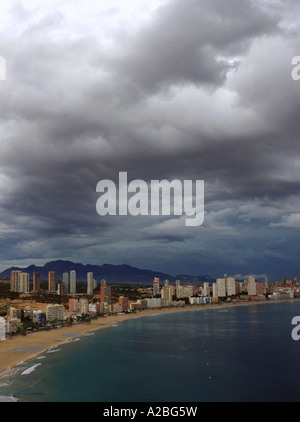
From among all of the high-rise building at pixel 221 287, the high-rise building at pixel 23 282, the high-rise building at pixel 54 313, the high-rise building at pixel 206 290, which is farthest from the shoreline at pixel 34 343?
the high-rise building at pixel 221 287

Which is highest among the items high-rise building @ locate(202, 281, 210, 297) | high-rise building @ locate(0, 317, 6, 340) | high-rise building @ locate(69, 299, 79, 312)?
high-rise building @ locate(0, 317, 6, 340)

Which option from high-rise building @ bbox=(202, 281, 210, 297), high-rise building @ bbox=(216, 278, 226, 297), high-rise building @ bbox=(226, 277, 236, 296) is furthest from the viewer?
high-rise building @ bbox=(226, 277, 236, 296)

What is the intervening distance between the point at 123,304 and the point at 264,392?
2208 inches

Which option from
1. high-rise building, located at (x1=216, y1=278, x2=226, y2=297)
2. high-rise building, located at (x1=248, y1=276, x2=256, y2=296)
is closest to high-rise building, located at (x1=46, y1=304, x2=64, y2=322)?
high-rise building, located at (x1=216, y1=278, x2=226, y2=297)

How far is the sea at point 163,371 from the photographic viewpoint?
755 inches

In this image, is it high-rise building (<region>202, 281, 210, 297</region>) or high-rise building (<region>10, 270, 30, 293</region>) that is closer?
high-rise building (<region>10, 270, 30, 293</region>)

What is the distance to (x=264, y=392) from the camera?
19.6 metres

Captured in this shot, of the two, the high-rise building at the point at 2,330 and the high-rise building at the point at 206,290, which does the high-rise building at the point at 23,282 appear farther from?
the high-rise building at the point at 2,330

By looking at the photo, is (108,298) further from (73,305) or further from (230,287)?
(230,287)

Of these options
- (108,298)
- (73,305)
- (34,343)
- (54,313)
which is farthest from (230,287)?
(34,343)

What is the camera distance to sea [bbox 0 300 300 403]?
19.2 m

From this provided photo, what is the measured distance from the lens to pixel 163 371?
24.3 meters

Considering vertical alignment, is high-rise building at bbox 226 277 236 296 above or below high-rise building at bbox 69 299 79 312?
below

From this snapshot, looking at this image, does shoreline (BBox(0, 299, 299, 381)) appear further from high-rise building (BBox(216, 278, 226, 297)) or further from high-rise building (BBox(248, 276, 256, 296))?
high-rise building (BBox(248, 276, 256, 296))
